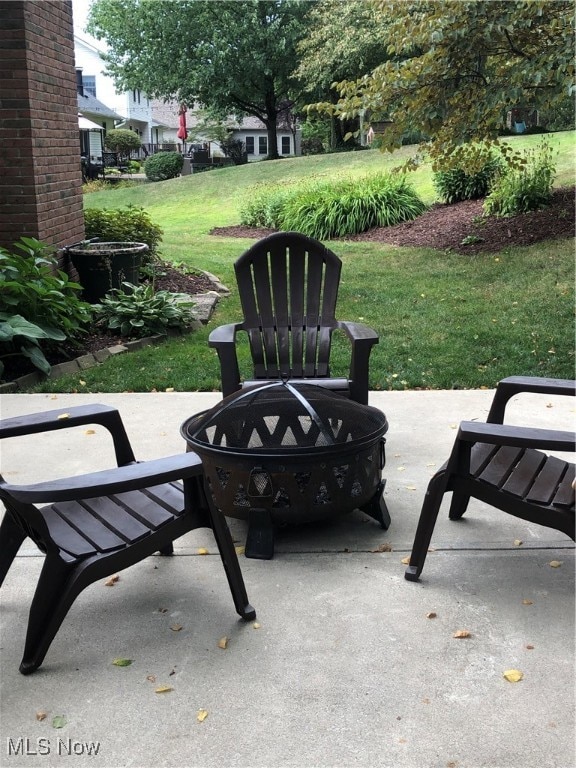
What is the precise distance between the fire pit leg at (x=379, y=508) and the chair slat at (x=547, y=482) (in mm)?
683

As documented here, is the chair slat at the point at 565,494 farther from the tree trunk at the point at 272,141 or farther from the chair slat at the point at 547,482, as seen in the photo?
the tree trunk at the point at 272,141

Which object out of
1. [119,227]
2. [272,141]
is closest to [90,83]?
[272,141]

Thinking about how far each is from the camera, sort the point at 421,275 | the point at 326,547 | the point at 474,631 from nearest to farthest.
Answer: the point at 474,631, the point at 326,547, the point at 421,275

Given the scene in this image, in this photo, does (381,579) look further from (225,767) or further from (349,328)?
(349,328)

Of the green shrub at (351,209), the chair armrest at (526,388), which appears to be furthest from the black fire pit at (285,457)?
the green shrub at (351,209)

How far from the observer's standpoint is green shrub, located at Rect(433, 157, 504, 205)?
41.8 feet

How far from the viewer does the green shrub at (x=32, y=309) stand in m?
5.51

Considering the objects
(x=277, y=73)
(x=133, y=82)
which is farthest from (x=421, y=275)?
(x=133, y=82)

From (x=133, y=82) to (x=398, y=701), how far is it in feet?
107

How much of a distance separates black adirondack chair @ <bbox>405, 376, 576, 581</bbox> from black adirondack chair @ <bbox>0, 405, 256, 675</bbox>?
78 cm

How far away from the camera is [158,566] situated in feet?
10.1

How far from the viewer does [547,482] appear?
9.48 ft

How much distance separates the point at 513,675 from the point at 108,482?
1360 mm

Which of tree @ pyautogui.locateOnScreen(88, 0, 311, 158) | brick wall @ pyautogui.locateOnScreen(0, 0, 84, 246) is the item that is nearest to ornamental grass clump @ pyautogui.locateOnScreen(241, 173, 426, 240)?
brick wall @ pyautogui.locateOnScreen(0, 0, 84, 246)
